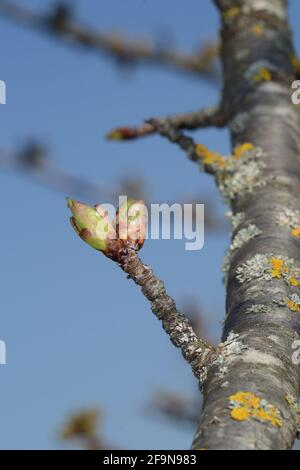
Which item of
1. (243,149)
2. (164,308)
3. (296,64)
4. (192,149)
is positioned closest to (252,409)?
(164,308)

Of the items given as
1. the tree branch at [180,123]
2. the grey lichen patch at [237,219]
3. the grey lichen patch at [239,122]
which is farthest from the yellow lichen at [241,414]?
the tree branch at [180,123]

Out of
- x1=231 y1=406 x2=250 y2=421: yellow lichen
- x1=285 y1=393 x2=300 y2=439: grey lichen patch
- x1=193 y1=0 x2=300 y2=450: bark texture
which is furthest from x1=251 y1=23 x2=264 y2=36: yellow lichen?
x1=231 y1=406 x2=250 y2=421: yellow lichen

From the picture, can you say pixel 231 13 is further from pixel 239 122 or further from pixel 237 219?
pixel 237 219

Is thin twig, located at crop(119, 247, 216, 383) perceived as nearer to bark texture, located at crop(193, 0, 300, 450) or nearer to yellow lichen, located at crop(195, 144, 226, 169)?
bark texture, located at crop(193, 0, 300, 450)

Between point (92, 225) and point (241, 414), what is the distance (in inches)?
18.9

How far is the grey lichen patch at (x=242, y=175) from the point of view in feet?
6.88

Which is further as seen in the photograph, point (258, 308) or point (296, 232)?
point (296, 232)

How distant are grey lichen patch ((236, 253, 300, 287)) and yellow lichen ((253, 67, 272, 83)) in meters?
0.90

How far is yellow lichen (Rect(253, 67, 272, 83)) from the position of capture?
2451 mm

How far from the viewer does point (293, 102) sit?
7.99 ft

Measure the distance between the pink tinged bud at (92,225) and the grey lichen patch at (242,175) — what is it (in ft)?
2.40

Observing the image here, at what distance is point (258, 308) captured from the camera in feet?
4.94
